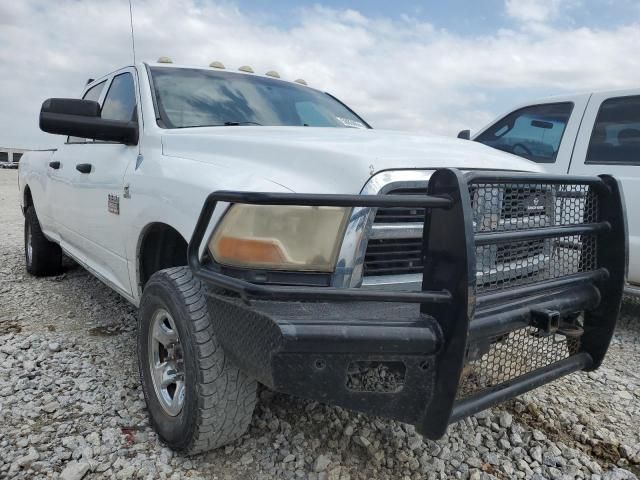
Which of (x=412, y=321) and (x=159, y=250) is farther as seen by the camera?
(x=159, y=250)

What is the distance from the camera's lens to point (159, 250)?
274 centimetres

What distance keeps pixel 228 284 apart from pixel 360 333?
441mm

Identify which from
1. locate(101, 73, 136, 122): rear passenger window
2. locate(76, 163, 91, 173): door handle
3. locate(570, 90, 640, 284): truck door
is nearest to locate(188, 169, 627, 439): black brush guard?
locate(101, 73, 136, 122): rear passenger window

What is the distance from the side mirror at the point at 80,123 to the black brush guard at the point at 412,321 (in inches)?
51.4

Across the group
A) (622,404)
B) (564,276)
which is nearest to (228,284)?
(564,276)

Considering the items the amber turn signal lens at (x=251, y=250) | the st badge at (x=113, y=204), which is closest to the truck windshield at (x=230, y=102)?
the st badge at (x=113, y=204)

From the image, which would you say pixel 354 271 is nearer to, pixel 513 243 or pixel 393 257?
pixel 393 257

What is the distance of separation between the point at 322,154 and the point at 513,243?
76cm

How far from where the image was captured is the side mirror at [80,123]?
2.73 metres

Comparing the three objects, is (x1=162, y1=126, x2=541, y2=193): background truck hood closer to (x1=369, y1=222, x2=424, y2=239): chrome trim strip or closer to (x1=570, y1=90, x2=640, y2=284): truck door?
(x1=369, y1=222, x2=424, y2=239): chrome trim strip

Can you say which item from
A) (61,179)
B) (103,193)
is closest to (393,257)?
(103,193)

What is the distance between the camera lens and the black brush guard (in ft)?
5.36

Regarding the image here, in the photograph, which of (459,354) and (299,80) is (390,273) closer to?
(459,354)

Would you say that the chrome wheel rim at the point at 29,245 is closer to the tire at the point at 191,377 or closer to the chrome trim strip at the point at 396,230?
the tire at the point at 191,377
